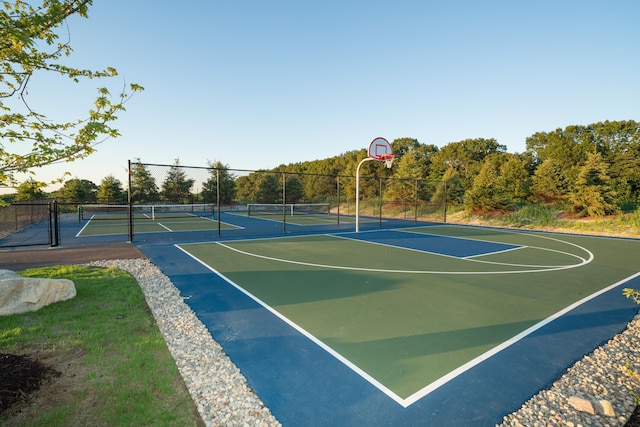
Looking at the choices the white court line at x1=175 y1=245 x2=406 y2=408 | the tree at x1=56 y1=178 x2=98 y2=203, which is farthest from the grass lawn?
the tree at x1=56 y1=178 x2=98 y2=203

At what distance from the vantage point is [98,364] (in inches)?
116

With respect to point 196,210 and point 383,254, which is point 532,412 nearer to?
point 383,254

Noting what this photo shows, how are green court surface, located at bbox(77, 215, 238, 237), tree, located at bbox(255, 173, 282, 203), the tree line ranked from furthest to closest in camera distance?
tree, located at bbox(255, 173, 282, 203)
the tree line
green court surface, located at bbox(77, 215, 238, 237)

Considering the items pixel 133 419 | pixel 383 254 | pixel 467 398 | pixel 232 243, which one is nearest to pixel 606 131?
pixel 383 254

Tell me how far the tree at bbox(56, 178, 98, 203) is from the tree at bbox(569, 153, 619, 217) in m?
33.5

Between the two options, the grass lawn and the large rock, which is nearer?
the grass lawn

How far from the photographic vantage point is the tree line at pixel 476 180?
53.8 feet

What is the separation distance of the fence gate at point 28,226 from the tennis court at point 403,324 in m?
5.42

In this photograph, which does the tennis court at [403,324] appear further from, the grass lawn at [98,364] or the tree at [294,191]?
the tree at [294,191]

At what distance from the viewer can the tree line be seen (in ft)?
53.8

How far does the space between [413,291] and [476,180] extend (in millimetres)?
18003

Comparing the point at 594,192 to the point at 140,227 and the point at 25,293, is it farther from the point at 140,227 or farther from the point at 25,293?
the point at 140,227

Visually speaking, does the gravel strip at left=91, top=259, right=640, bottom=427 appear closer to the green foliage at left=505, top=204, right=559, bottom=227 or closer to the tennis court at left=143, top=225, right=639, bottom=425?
the tennis court at left=143, top=225, right=639, bottom=425

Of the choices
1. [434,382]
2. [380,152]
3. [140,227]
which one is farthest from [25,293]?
[380,152]
